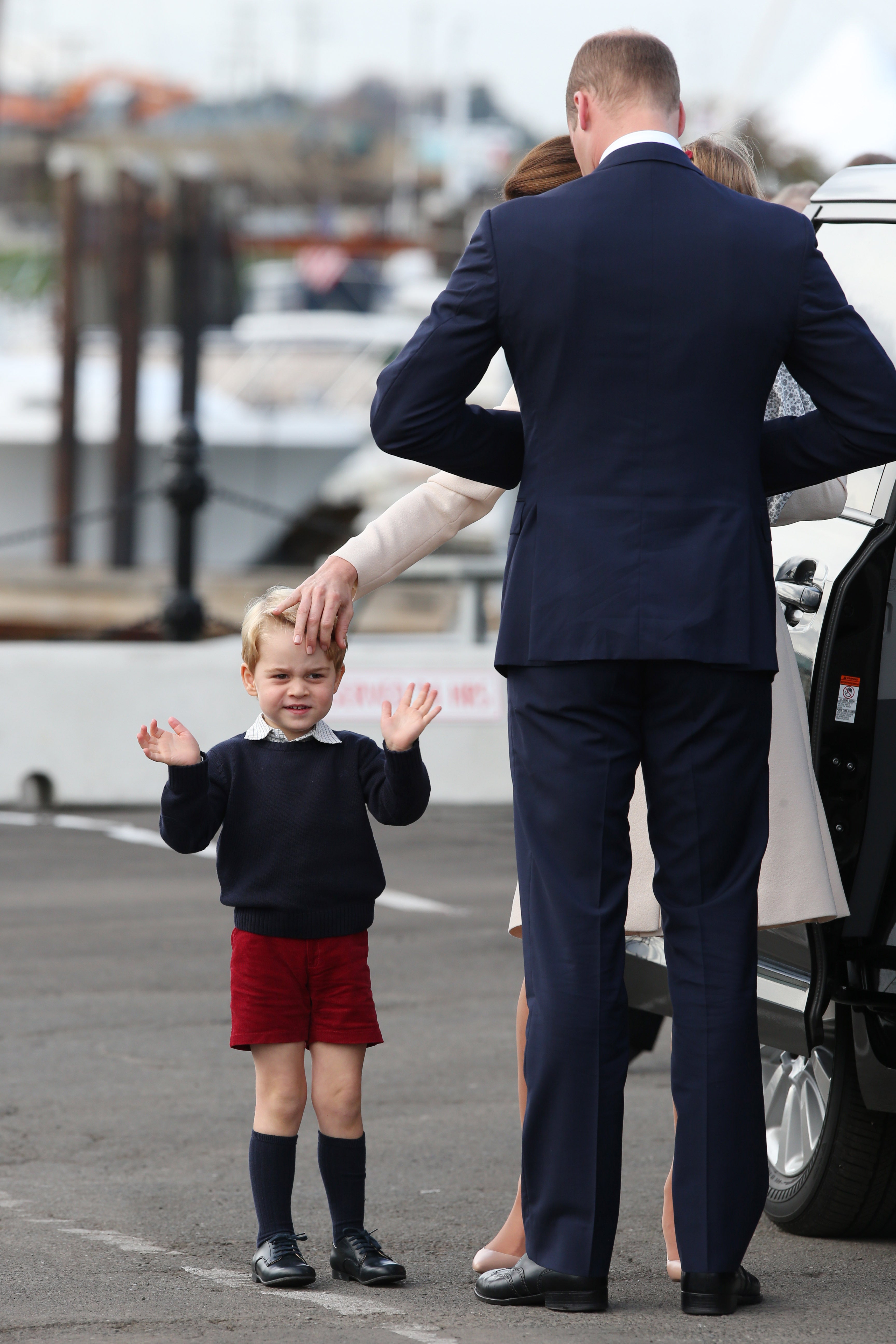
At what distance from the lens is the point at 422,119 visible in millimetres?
129625

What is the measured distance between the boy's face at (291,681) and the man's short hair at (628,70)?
109 centimetres

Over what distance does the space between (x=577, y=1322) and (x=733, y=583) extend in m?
1.23

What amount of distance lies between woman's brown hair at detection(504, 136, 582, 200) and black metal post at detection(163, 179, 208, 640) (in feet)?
26.8

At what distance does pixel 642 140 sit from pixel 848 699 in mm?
1105

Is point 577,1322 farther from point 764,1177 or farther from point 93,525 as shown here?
point 93,525

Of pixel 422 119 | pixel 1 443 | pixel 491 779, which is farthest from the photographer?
pixel 422 119

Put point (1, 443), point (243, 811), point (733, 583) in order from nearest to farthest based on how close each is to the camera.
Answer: point (733, 583) → point (243, 811) → point (1, 443)

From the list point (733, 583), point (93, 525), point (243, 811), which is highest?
point (93, 525)

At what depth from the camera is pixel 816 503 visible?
3674 mm

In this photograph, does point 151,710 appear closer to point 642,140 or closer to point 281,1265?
point 281,1265

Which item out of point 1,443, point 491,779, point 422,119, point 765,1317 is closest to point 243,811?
point 765,1317

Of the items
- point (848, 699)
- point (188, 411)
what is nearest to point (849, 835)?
point (848, 699)

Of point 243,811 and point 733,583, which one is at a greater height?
point 733,583

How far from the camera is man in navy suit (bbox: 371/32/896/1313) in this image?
3.24 meters
